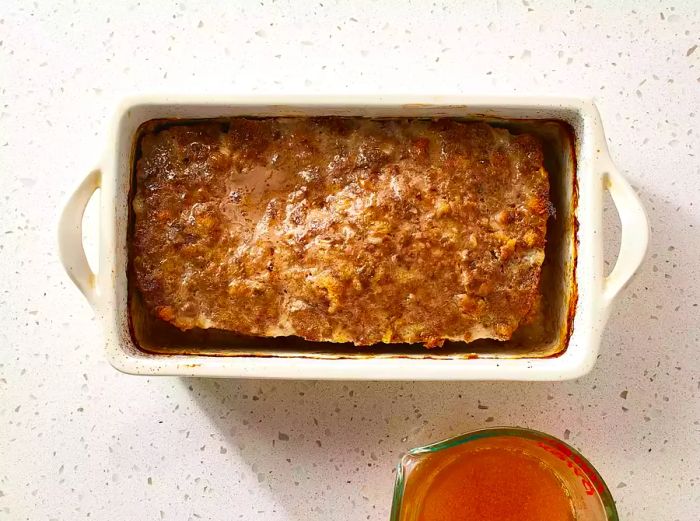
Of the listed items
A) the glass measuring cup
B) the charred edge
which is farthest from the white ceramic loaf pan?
the glass measuring cup

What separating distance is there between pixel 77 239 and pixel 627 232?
0.91 metres

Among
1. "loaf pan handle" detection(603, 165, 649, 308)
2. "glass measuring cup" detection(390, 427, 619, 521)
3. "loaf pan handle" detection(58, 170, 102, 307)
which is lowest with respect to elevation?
"glass measuring cup" detection(390, 427, 619, 521)

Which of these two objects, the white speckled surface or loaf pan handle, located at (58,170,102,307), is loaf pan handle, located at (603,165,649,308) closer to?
the white speckled surface

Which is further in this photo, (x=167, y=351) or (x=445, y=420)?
(x=445, y=420)

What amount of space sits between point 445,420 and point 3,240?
927mm

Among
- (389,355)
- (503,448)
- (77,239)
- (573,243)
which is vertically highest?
(573,243)

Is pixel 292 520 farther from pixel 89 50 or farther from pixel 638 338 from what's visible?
pixel 89 50

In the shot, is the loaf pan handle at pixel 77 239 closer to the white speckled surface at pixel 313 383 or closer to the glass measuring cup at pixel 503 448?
the white speckled surface at pixel 313 383

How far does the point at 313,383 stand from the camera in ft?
4.64

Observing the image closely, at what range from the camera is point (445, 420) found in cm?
141

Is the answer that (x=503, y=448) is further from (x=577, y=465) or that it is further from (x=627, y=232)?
(x=627, y=232)

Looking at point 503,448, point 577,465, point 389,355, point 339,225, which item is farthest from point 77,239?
point 577,465

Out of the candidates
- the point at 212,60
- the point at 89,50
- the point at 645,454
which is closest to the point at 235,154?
the point at 212,60

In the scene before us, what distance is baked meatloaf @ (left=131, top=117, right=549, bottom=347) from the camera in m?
1.24
